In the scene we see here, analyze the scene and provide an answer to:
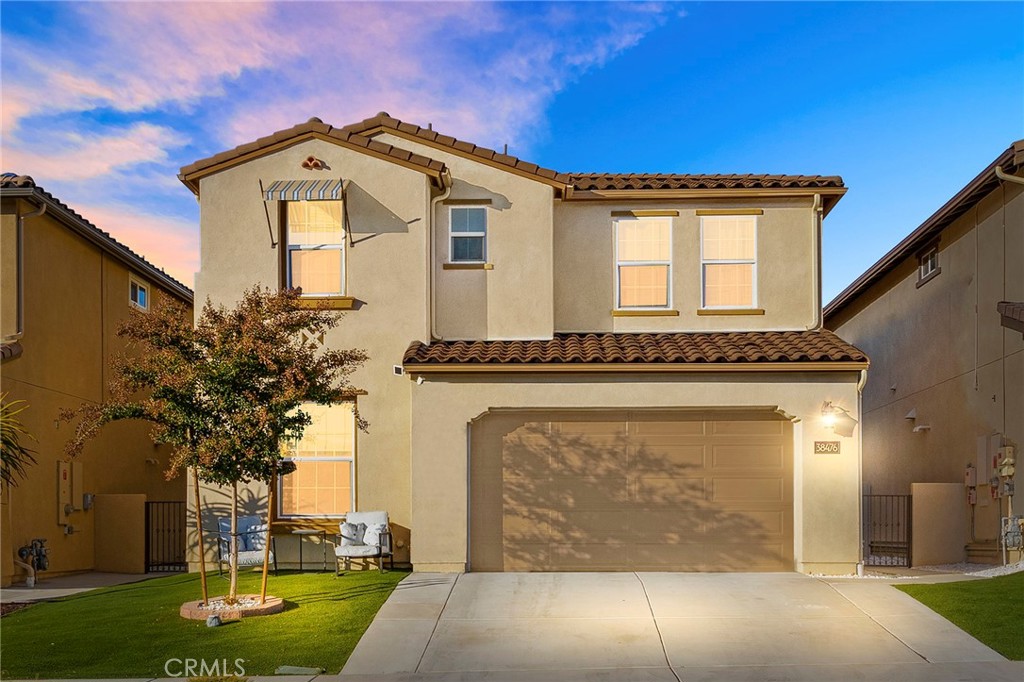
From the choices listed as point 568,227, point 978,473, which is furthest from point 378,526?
point 978,473

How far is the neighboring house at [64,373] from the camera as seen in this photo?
15.2m

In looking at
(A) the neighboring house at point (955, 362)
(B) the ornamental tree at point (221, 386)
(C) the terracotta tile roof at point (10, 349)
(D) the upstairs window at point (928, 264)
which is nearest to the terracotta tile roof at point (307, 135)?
(C) the terracotta tile roof at point (10, 349)

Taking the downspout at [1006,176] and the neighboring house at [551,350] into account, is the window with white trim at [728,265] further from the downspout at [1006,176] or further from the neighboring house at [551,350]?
the downspout at [1006,176]

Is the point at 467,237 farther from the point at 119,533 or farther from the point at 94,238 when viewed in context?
the point at 119,533

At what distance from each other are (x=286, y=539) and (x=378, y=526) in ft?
5.18

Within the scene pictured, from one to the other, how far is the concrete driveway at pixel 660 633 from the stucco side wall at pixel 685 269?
14.5ft

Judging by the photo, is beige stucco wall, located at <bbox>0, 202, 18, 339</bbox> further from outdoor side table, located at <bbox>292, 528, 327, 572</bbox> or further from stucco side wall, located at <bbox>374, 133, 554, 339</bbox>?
stucco side wall, located at <bbox>374, 133, 554, 339</bbox>

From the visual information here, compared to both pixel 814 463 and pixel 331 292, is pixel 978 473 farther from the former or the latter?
pixel 331 292

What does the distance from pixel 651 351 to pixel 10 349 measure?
10.1m

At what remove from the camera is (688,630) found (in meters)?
10.6

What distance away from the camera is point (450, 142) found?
15.5 m

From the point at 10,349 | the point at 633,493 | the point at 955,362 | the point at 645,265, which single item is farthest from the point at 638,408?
the point at 10,349

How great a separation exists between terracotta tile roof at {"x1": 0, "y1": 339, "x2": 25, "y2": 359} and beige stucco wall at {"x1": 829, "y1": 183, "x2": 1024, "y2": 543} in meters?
16.3

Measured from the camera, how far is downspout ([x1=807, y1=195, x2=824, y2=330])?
15.4m
